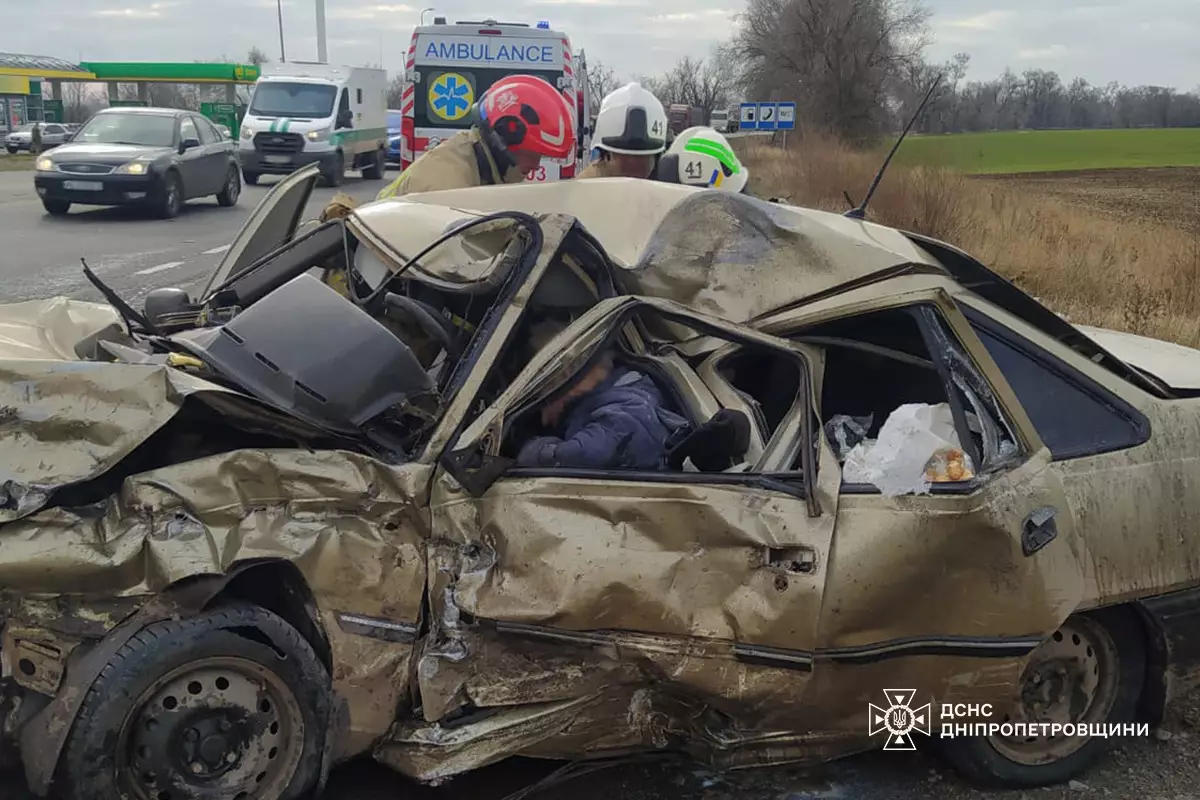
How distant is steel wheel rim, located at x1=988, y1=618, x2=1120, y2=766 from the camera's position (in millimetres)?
3254

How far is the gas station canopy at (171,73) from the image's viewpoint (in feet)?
173

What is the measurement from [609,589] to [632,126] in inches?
180

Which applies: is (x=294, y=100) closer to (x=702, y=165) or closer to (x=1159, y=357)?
(x=702, y=165)

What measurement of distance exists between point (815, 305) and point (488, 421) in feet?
3.91

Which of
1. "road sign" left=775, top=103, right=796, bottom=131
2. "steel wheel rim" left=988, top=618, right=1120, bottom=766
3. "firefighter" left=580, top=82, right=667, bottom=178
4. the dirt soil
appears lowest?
the dirt soil

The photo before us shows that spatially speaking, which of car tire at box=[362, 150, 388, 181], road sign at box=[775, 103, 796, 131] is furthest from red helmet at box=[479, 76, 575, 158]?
car tire at box=[362, 150, 388, 181]

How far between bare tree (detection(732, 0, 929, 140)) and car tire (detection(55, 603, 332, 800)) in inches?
1752

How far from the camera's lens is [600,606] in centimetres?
267

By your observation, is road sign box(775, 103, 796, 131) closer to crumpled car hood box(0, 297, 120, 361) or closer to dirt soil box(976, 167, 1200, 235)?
dirt soil box(976, 167, 1200, 235)

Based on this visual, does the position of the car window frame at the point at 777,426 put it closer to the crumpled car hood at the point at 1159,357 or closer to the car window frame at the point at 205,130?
the crumpled car hood at the point at 1159,357

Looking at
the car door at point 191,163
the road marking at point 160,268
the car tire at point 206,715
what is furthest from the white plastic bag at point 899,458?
the car door at point 191,163

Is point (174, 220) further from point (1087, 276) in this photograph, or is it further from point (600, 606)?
point (600, 606)

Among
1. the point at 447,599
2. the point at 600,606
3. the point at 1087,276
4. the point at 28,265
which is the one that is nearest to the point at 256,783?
the point at 447,599

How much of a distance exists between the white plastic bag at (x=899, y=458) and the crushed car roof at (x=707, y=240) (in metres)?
0.59
